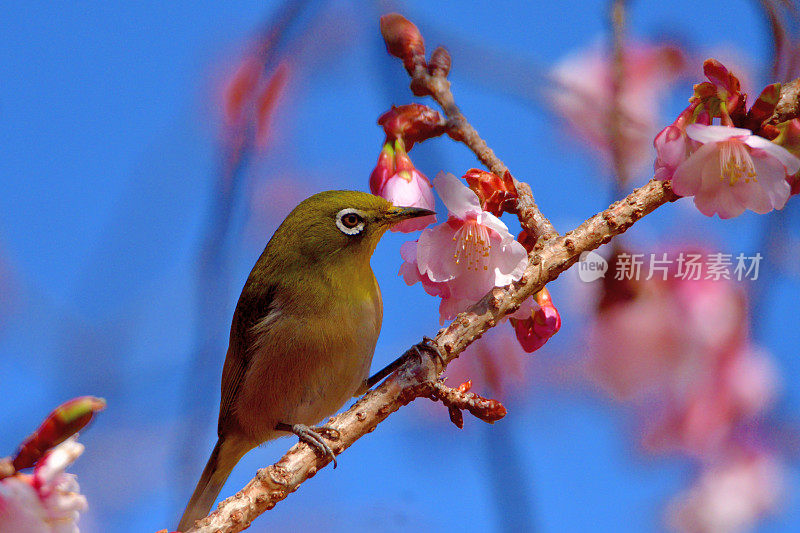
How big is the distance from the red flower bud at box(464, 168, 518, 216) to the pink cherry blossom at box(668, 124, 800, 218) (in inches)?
19.3

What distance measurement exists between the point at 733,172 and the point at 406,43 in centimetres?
128

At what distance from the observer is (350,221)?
3027 mm

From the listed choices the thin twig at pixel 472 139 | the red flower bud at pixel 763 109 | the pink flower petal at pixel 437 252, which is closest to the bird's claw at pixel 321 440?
the pink flower petal at pixel 437 252

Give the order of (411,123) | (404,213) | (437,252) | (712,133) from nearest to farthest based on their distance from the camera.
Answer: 1. (712,133)
2. (437,252)
3. (411,123)
4. (404,213)

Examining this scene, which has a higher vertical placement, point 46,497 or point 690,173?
point 690,173

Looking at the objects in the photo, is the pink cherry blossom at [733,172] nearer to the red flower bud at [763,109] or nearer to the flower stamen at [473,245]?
the red flower bud at [763,109]

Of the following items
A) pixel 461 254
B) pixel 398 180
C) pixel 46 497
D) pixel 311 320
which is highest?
pixel 398 180

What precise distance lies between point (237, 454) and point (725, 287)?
3.08 metres

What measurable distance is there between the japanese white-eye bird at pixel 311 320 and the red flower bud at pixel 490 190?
611 mm

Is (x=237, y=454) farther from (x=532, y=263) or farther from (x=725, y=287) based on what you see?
(x=725, y=287)

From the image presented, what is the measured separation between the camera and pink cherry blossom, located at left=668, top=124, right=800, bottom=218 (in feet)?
6.68

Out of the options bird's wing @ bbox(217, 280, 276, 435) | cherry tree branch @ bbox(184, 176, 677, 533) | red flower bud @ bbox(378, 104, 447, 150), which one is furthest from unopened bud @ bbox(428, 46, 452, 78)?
bird's wing @ bbox(217, 280, 276, 435)

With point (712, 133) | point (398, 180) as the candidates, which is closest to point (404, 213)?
point (398, 180)

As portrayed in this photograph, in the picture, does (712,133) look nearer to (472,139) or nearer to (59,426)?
(472,139)
